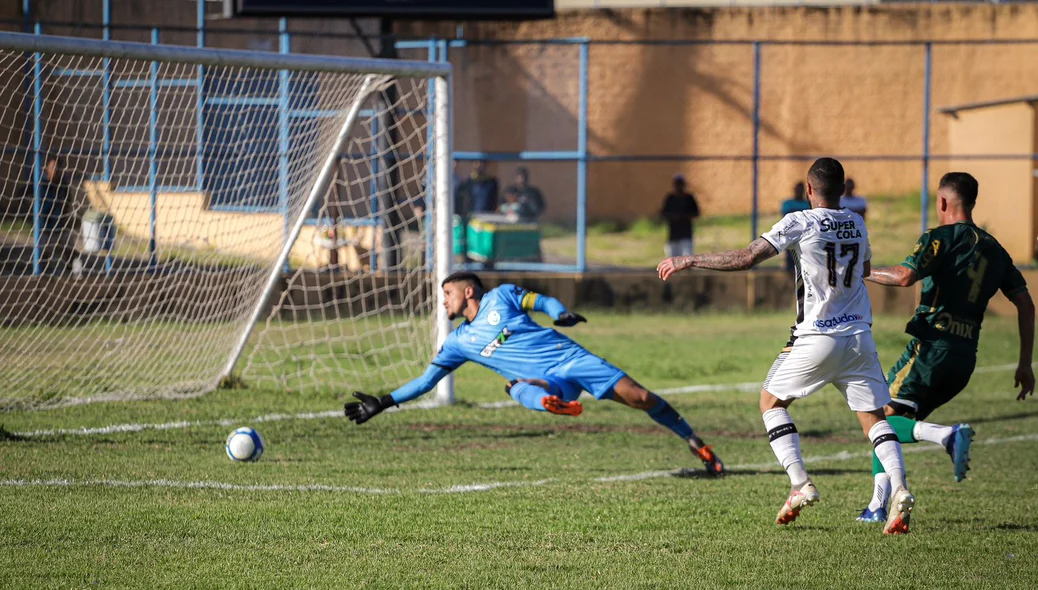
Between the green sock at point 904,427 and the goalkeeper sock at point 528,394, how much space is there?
214cm

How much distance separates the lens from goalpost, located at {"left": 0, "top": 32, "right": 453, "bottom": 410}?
10523 millimetres

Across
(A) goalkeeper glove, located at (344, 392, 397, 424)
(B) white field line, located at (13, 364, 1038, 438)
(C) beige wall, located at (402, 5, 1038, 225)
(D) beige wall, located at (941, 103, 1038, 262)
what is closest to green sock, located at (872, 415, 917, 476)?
(A) goalkeeper glove, located at (344, 392, 397, 424)

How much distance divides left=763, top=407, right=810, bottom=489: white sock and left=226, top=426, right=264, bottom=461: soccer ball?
3439 mm

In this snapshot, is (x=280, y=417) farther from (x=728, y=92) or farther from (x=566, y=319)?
(x=728, y=92)

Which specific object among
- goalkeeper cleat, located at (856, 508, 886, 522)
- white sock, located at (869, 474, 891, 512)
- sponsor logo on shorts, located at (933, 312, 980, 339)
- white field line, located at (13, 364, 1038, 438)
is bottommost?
white field line, located at (13, 364, 1038, 438)

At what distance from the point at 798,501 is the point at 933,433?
122cm

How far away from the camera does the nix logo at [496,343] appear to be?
26.1 feet

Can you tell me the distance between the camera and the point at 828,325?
19.0ft

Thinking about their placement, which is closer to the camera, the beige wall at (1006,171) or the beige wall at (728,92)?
the beige wall at (1006,171)

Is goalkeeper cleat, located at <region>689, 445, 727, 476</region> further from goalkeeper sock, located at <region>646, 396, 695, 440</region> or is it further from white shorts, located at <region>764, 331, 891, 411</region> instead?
white shorts, located at <region>764, 331, 891, 411</region>

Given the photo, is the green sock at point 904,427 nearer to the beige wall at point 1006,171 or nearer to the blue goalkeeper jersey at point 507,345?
the blue goalkeeper jersey at point 507,345

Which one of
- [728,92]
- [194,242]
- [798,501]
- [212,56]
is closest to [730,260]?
[798,501]

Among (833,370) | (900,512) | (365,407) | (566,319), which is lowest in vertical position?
(900,512)

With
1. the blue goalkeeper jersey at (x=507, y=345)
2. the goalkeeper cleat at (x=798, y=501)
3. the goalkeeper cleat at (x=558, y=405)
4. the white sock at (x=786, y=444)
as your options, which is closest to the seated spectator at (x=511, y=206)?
the blue goalkeeper jersey at (x=507, y=345)
